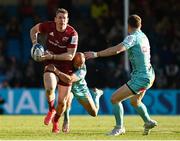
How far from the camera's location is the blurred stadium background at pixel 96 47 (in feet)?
85.5

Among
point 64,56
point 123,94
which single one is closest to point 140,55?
point 123,94

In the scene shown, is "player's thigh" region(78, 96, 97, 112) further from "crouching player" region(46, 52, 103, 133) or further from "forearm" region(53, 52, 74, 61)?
"forearm" region(53, 52, 74, 61)

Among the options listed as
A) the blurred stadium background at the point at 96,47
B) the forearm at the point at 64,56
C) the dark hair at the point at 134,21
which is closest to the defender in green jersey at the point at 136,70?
the dark hair at the point at 134,21

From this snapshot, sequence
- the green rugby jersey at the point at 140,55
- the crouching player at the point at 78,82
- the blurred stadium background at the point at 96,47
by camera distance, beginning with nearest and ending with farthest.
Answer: the green rugby jersey at the point at 140,55
the crouching player at the point at 78,82
the blurred stadium background at the point at 96,47

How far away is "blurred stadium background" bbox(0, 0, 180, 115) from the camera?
26062 millimetres

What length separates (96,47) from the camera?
27.3 m

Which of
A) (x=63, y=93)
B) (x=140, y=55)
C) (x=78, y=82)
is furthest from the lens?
(x=78, y=82)

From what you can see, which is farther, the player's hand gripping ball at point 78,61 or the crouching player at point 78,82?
the player's hand gripping ball at point 78,61

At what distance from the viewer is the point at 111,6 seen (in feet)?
94.8

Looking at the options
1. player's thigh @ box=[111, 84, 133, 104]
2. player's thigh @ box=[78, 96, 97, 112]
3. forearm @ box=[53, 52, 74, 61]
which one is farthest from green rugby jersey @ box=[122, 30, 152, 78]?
player's thigh @ box=[78, 96, 97, 112]

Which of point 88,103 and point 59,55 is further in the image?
point 88,103

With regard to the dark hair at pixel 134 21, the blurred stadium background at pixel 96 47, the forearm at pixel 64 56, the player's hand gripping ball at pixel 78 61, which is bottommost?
the blurred stadium background at pixel 96 47

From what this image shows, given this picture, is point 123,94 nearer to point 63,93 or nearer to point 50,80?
point 63,93

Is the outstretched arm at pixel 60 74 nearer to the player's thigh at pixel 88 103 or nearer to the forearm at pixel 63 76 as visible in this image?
the forearm at pixel 63 76
